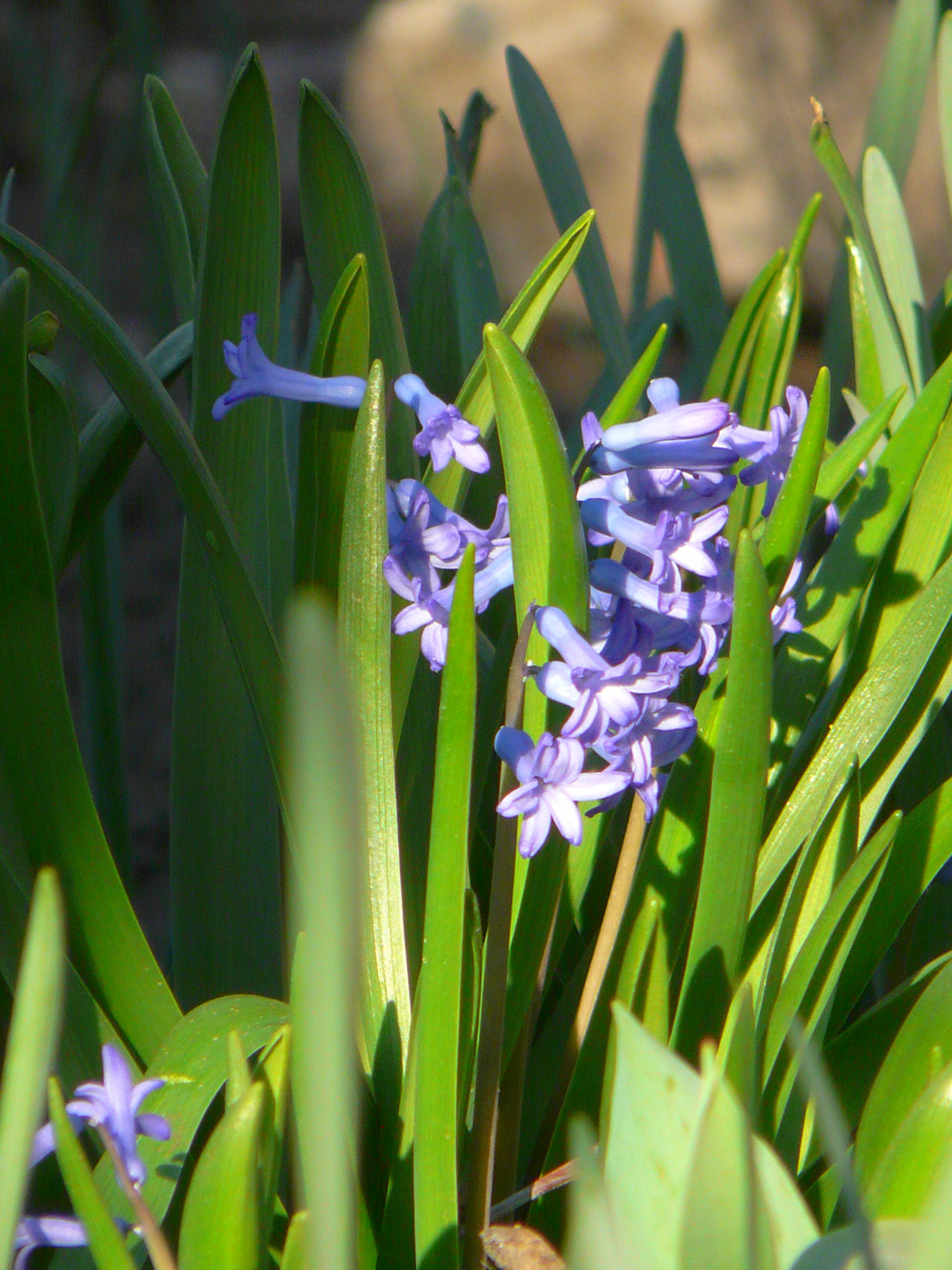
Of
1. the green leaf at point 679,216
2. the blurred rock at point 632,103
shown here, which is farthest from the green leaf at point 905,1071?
the blurred rock at point 632,103

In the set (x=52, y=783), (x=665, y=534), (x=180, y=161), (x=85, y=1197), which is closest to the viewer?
(x=85, y=1197)

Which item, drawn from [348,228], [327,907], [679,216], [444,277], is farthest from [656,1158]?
[679,216]

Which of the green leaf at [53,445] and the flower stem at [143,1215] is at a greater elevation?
the green leaf at [53,445]

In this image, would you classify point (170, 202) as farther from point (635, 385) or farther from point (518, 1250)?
point (518, 1250)

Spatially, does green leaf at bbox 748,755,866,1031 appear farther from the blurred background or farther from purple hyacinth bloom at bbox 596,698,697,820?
the blurred background

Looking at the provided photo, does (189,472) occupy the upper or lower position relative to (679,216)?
lower

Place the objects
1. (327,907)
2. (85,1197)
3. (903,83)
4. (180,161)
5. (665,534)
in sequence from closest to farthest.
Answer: (327,907), (85,1197), (665,534), (180,161), (903,83)

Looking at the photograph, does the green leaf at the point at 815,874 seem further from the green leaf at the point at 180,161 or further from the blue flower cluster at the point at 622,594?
the green leaf at the point at 180,161
